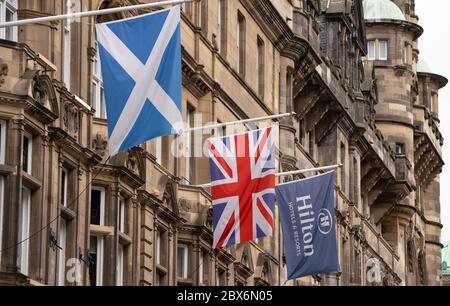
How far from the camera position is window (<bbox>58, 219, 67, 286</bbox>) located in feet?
132

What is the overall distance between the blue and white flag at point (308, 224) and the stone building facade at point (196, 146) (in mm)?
2264

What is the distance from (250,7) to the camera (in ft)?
200

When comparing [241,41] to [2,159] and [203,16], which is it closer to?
[203,16]

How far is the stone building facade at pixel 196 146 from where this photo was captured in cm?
3816

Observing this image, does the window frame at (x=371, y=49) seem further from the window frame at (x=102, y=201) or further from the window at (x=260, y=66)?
the window frame at (x=102, y=201)

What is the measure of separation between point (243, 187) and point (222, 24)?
40.8 feet

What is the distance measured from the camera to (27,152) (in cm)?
3834

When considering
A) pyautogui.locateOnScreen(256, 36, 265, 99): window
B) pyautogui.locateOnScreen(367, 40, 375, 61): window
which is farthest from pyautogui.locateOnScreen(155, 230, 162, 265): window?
pyautogui.locateOnScreen(367, 40, 375, 61): window

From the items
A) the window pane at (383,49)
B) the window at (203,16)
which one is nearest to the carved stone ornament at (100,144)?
the window at (203,16)

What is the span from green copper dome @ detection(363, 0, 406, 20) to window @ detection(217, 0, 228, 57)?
43675 mm

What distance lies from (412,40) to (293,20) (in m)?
36.1
